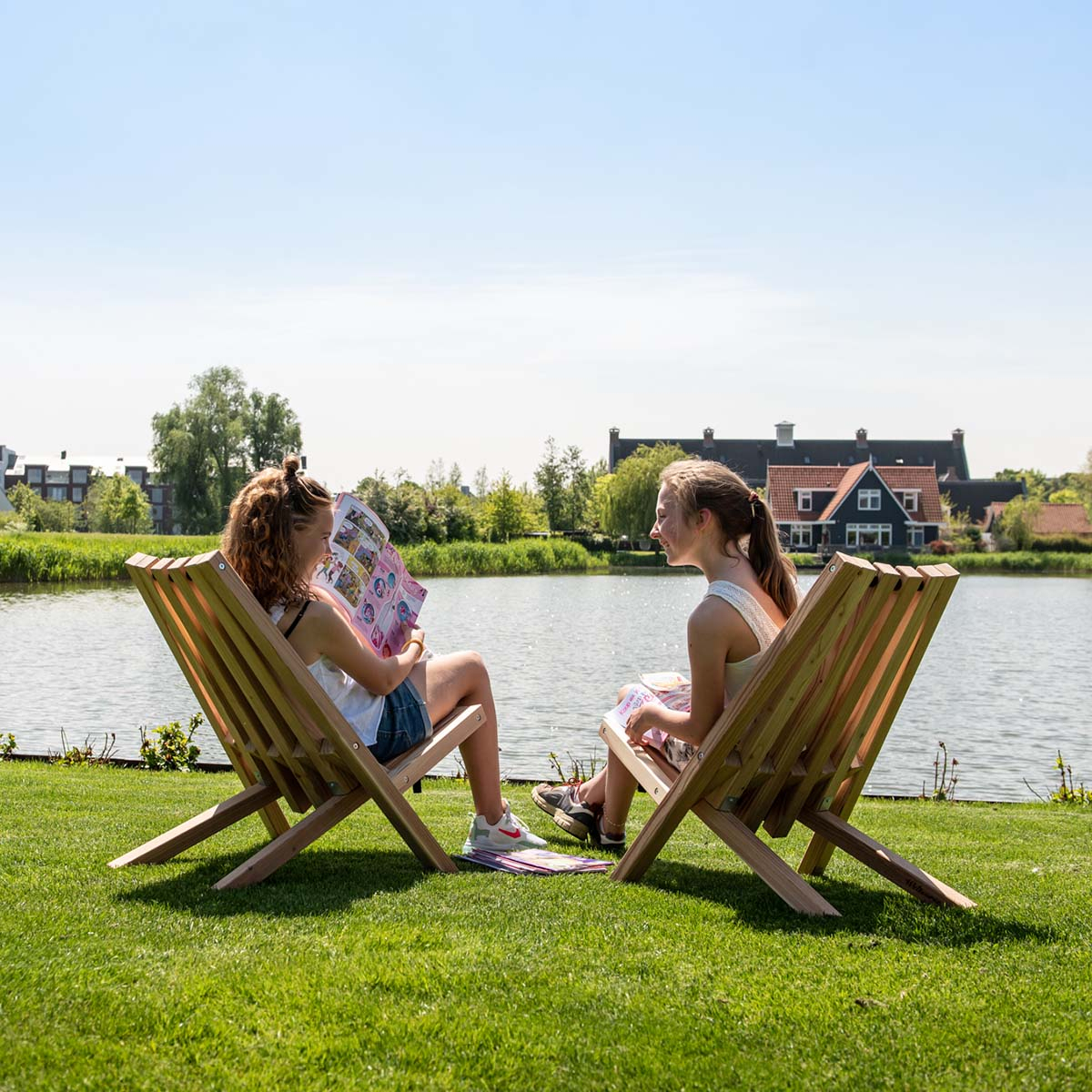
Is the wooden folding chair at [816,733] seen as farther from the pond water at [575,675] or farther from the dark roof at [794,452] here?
the dark roof at [794,452]

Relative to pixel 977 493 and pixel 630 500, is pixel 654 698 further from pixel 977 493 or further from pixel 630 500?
pixel 977 493

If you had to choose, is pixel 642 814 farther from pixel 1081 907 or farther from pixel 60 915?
pixel 60 915

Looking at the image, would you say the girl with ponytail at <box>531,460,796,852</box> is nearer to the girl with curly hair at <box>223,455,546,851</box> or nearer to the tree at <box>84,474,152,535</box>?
the girl with curly hair at <box>223,455,546,851</box>

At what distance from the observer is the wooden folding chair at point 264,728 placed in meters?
3.50

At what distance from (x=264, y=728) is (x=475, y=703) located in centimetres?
83

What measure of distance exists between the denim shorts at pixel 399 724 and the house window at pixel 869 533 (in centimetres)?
5917

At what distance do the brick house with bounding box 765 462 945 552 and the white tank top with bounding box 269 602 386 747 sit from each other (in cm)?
5760

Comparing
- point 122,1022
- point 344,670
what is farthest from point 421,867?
point 122,1022

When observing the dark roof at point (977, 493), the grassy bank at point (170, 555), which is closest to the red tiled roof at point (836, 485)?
the dark roof at point (977, 493)

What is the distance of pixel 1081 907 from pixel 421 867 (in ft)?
7.14

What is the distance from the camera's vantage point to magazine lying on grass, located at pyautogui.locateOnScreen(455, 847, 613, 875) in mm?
4012

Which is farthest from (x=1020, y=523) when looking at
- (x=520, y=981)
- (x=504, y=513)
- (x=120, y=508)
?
(x=520, y=981)

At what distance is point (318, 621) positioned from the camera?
147 inches

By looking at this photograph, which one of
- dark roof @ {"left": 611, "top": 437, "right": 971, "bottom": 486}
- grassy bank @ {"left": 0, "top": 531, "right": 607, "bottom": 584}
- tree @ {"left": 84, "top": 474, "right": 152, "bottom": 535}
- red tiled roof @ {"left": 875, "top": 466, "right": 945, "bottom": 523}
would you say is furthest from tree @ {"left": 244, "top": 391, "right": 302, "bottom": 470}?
red tiled roof @ {"left": 875, "top": 466, "right": 945, "bottom": 523}
